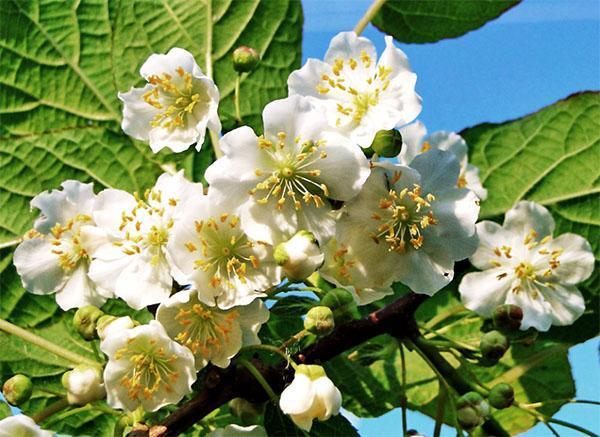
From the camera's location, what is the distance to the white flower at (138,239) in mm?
1427

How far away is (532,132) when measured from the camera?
197 centimetres

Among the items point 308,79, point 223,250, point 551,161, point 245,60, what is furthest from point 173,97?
point 551,161

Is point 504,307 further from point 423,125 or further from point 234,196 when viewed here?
point 234,196

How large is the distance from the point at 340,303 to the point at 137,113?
55cm

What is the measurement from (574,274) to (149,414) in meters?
0.90

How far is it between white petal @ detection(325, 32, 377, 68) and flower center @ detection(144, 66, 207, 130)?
0.25 m

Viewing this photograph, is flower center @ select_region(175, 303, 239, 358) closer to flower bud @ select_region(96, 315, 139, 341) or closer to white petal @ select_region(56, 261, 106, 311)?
flower bud @ select_region(96, 315, 139, 341)

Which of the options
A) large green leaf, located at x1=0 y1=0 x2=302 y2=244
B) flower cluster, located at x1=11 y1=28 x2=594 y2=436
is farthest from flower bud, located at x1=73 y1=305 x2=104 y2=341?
large green leaf, located at x1=0 y1=0 x2=302 y2=244

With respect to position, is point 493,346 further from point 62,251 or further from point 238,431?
point 62,251

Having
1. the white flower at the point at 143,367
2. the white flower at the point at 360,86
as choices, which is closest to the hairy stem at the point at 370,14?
the white flower at the point at 360,86

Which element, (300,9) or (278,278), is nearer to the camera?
(278,278)

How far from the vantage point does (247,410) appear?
59.9 inches

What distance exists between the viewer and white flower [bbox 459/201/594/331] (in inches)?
68.8

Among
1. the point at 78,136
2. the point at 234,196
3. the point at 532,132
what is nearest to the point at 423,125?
Answer: the point at 532,132
